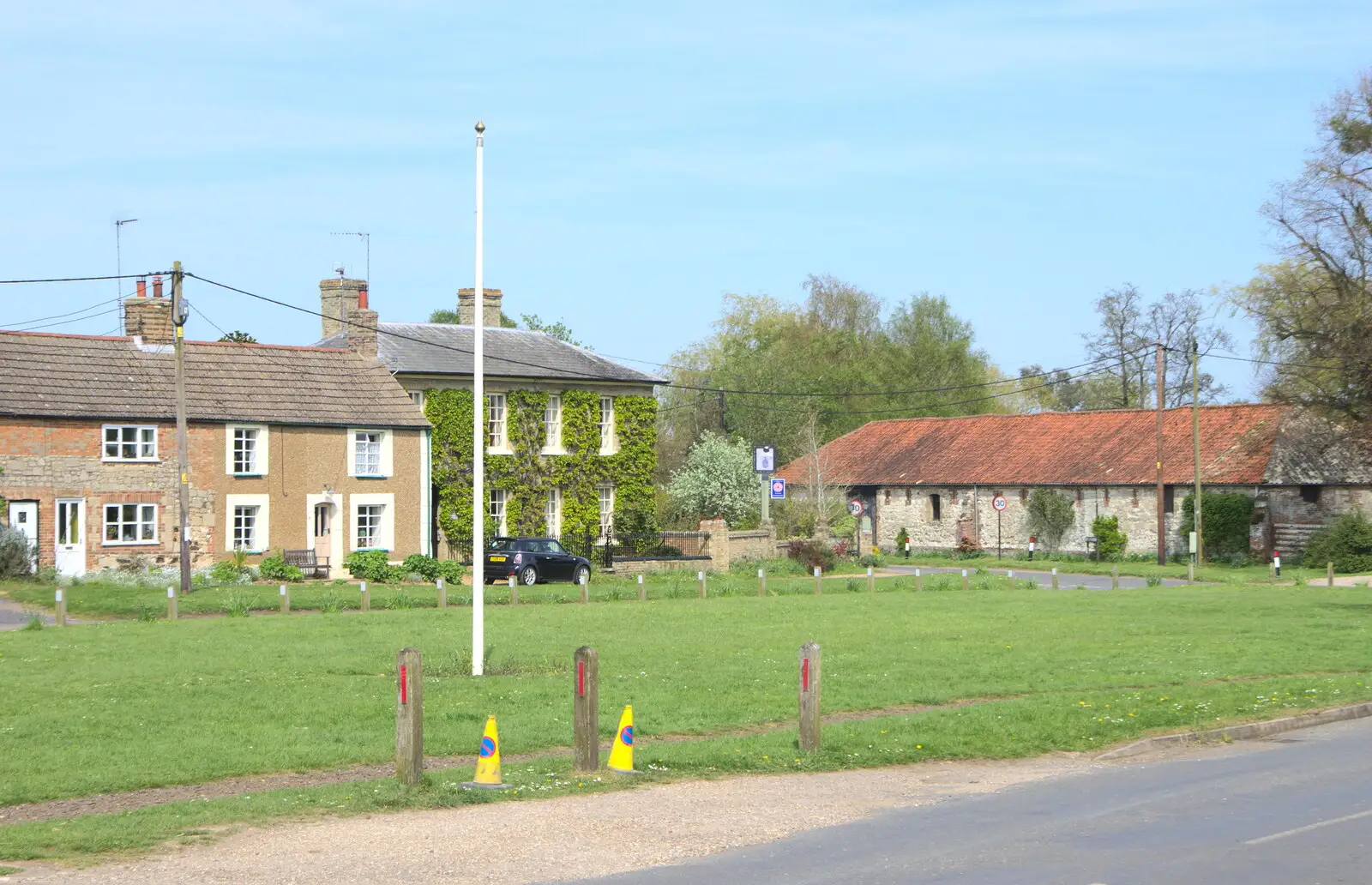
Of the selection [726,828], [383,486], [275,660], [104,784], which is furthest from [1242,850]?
[383,486]

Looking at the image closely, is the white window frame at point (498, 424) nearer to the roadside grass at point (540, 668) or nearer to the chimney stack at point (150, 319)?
the chimney stack at point (150, 319)

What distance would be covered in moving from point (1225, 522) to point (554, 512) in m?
26.3

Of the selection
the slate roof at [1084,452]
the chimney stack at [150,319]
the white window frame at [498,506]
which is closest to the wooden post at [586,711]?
the chimney stack at [150,319]

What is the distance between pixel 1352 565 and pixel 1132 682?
37330 millimetres

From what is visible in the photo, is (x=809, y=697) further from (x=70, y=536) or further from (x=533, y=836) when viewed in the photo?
(x=70, y=536)

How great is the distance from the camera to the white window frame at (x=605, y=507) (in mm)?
56672

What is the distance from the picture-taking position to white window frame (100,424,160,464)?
142 feet

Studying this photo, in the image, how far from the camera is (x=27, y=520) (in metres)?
41.7

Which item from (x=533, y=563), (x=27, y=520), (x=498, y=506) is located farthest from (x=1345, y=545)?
(x=27, y=520)

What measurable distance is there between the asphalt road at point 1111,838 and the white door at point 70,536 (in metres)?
35.4

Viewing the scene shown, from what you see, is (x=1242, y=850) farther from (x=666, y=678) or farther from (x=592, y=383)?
(x=592, y=383)

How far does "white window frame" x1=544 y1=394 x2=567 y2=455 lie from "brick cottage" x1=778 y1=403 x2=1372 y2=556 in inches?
627

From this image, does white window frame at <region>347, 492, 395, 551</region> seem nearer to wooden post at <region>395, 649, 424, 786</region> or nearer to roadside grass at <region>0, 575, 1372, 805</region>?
roadside grass at <region>0, 575, 1372, 805</region>

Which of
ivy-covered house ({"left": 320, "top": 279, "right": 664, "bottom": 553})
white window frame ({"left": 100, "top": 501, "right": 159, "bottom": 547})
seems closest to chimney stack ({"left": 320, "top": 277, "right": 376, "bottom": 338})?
ivy-covered house ({"left": 320, "top": 279, "right": 664, "bottom": 553})
